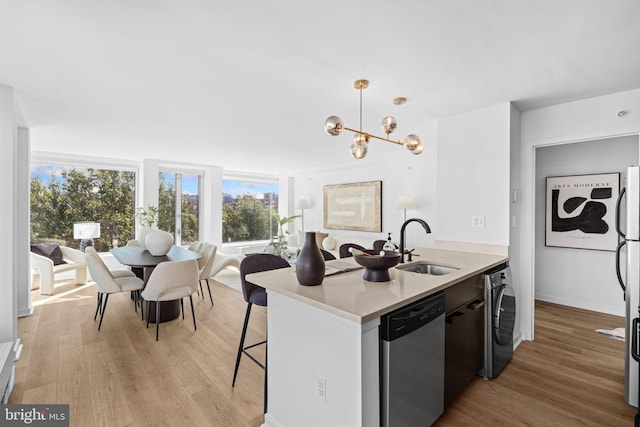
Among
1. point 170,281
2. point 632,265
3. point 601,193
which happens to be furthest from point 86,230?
point 601,193

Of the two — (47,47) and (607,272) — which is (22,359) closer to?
(47,47)

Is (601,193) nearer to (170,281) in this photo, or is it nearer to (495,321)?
(495,321)

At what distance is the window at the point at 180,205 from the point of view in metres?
6.55

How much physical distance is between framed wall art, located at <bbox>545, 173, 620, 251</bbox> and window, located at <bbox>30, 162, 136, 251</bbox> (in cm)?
717

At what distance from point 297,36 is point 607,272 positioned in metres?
4.45

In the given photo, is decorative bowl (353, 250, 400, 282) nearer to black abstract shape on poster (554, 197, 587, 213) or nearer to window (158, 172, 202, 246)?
black abstract shape on poster (554, 197, 587, 213)

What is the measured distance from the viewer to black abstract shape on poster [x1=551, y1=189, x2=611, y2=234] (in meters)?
3.77

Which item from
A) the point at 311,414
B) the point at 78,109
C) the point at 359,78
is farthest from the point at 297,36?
the point at 78,109

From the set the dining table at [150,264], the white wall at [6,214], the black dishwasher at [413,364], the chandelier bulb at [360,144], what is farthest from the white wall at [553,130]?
the white wall at [6,214]

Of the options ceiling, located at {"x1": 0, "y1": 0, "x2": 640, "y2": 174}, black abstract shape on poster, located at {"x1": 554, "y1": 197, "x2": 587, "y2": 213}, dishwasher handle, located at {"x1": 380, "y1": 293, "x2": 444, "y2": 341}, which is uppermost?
ceiling, located at {"x1": 0, "y1": 0, "x2": 640, "y2": 174}

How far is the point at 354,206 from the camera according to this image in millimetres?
6668

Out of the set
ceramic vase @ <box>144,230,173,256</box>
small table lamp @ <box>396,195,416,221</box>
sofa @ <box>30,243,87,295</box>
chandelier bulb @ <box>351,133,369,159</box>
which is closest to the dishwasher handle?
chandelier bulb @ <box>351,133,369,159</box>

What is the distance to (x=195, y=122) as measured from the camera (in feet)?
12.0

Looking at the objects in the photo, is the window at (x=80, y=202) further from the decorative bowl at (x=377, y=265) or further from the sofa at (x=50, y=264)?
the decorative bowl at (x=377, y=265)
